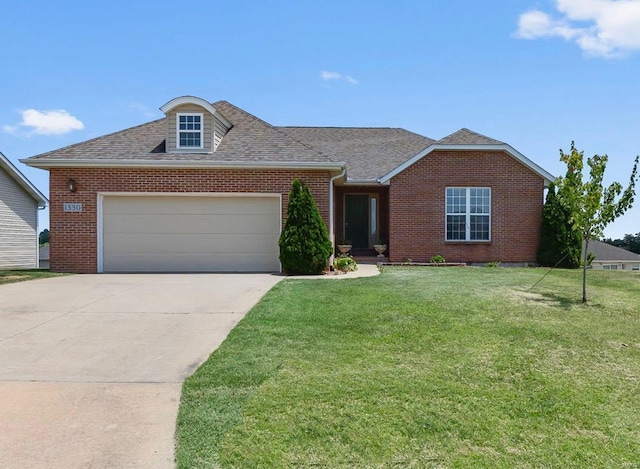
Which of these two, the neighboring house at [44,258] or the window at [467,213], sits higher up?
the window at [467,213]

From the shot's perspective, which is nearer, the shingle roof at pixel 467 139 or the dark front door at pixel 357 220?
the shingle roof at pixel 467 139

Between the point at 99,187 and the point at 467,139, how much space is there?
39.5 ft

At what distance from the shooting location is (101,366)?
16.5 ft

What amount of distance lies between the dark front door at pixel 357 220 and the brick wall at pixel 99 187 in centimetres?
543

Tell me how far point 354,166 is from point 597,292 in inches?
421

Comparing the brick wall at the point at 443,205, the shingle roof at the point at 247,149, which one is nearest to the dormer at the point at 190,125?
the shingle roof at the point at 247,149

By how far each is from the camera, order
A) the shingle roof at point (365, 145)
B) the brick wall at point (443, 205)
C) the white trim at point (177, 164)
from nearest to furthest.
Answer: the white trim at point (177, 164) → the brick wall at point (443, 205) → the shingle roof at point (365, 145)

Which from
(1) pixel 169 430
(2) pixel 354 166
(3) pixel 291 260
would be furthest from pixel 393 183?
(1) pixel 169 430

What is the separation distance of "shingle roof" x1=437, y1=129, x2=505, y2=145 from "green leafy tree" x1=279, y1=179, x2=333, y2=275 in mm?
6298

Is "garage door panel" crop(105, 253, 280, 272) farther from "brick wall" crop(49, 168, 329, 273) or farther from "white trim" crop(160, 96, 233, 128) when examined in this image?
"white trim" crop(160, 96, 233, 128)

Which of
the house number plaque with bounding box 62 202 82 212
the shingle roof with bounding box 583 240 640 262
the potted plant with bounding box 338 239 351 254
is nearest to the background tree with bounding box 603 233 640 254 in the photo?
the shingle roof with bounding box 583 240 640 262

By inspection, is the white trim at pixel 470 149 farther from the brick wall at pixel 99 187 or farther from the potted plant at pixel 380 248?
the brick wall at pixel 99 187

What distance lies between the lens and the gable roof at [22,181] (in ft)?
70.2

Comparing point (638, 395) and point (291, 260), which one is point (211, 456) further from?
point (291, 260)
